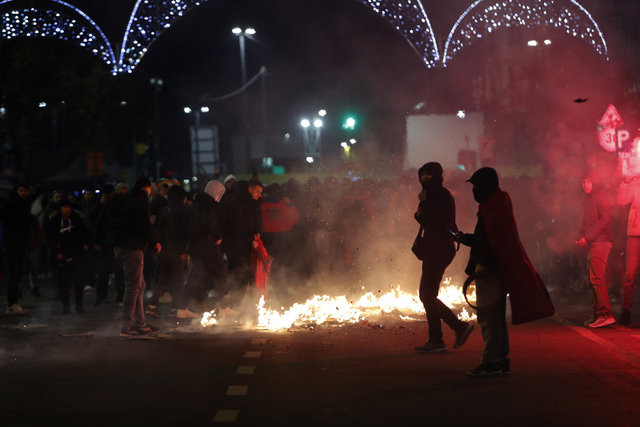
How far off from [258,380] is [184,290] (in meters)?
4.96

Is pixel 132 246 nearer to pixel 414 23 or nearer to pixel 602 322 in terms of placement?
pixel 602 322

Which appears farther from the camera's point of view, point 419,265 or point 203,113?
point 203,113

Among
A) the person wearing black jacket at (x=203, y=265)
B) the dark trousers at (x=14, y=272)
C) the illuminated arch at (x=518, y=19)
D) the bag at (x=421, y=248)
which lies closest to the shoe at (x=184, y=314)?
the person wearing black jacket at (x=203, y=265)

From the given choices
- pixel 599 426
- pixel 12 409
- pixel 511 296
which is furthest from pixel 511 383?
pixel 12 409

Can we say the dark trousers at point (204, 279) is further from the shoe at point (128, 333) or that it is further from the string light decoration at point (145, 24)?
the string light decoration at point (145, 24)

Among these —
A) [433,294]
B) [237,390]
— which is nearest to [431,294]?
[433,294]

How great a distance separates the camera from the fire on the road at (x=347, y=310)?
11.7m

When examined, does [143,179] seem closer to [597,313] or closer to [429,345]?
[429,345]

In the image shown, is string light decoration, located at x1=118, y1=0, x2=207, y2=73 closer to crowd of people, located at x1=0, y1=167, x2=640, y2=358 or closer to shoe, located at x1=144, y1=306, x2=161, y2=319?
crowd of people, located at x1=0, y1=167, x2=640, y2=358

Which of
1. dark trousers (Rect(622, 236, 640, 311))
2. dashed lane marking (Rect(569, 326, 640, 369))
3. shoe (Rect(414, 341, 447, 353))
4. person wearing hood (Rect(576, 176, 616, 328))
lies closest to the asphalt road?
dashed lane marking (Rect(569, 326, 640, 369))

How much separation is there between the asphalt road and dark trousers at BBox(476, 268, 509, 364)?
8.7 inches

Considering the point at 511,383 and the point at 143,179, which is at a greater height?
the point at 143,179

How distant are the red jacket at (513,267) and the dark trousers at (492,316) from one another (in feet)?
0.41

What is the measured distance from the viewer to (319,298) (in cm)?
1413
